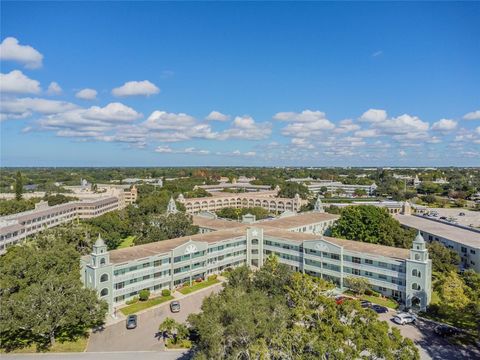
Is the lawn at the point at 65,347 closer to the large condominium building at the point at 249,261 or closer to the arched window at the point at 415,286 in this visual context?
the large condominium building at the point at 249,261

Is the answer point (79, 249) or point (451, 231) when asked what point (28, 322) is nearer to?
point (79, 249)

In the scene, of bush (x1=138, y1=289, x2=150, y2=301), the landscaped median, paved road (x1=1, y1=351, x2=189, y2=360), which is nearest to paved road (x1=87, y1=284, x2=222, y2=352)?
paved road (x1=1, y1=351, x2=189, y2=360)

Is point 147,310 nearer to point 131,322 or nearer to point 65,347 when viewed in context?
point 131,322

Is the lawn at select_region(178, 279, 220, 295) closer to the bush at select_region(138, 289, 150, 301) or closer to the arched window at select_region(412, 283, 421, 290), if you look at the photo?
the bush at select_region(138, 289, 150, 301)

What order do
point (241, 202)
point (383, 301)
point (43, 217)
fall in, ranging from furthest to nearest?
point (241, 202), point (43, 217), point (383, 301)

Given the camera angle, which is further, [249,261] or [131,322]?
[249,261]

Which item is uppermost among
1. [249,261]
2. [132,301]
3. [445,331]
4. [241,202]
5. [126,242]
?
[241,202]

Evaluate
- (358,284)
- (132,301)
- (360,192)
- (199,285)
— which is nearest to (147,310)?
(132,301)
